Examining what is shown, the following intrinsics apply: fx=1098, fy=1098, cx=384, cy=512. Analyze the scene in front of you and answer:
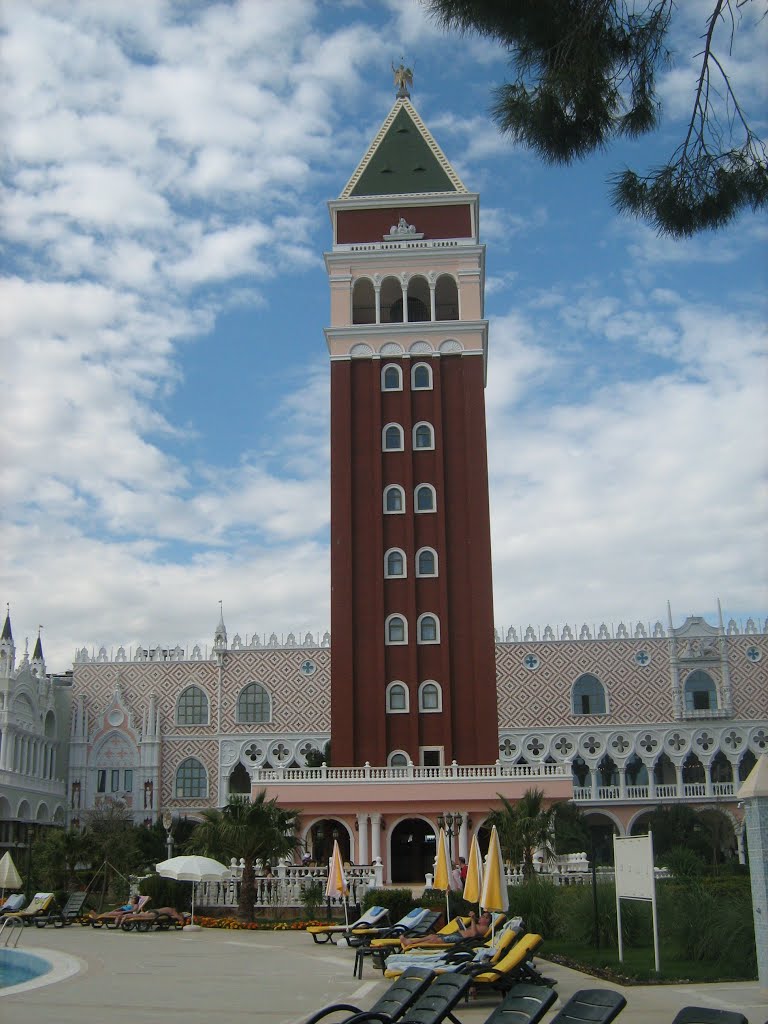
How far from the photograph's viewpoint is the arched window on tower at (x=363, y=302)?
4300cm

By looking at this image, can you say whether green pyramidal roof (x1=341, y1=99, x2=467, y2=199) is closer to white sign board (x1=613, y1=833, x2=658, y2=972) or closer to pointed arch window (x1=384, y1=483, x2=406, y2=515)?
pointed arch window (x1=384, y1=483, x2=406, y2=515)

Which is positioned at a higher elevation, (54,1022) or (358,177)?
(358,177)

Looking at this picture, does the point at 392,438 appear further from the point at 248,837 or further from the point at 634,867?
the point at 634,867

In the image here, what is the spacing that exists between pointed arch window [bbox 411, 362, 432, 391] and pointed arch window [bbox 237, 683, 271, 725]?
69.0 ft

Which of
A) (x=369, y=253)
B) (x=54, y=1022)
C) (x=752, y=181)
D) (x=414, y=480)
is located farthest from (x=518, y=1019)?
(x=369, y=253)

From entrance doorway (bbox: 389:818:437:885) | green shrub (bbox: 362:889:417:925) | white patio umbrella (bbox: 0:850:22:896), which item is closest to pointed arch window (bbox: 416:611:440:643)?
entrance doorway (bbox: 389:818:437:885)

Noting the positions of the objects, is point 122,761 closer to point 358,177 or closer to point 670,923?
point 358,177

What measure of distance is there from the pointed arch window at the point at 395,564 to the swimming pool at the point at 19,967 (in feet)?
68.5

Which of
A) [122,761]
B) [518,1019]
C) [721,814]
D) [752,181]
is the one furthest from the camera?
[122,761]

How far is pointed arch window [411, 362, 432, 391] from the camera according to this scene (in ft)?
134

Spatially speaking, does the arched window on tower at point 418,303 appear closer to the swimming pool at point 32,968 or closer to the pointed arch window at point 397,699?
the pointed arch window at point 397,699

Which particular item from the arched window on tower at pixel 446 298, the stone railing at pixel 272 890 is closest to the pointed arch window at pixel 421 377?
the arched window on tower at pixel 446 298

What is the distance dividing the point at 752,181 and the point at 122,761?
49.6 m

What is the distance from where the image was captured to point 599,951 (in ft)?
55.8
